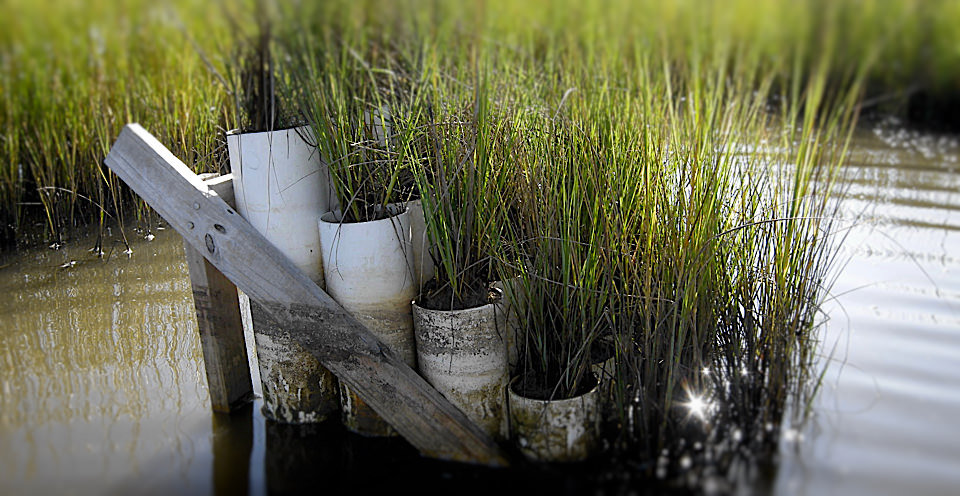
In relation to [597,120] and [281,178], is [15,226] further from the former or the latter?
[597,120]

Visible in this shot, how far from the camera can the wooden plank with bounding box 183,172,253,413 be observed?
2.21 m

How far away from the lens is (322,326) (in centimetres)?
210

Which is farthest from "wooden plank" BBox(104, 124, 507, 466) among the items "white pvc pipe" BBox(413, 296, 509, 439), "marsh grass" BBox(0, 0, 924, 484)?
"marsh grass" BBox(0, 0, 924, 484)

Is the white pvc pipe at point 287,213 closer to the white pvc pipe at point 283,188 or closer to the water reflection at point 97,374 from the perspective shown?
the white pvc pipe at point 283,188

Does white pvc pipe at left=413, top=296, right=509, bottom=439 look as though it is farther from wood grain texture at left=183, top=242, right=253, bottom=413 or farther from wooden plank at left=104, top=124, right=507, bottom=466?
wood grain texture at left=183, top=242, right=253, bottom=413

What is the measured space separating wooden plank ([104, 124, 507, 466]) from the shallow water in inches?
3.9

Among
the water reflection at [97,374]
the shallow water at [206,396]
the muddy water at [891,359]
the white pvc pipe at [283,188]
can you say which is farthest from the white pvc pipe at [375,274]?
the muddy water at [891,359]

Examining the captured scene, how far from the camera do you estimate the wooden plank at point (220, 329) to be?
2.21 m

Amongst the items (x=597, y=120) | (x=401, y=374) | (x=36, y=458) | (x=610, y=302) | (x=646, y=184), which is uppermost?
(x=597, y=120)

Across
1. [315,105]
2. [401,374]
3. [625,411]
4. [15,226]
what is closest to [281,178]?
[315,105]

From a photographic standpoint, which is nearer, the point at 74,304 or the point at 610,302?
the point at 610,302

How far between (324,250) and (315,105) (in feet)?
1.25

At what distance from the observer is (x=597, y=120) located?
91.2 inches

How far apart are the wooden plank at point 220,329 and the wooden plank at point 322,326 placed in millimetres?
88
